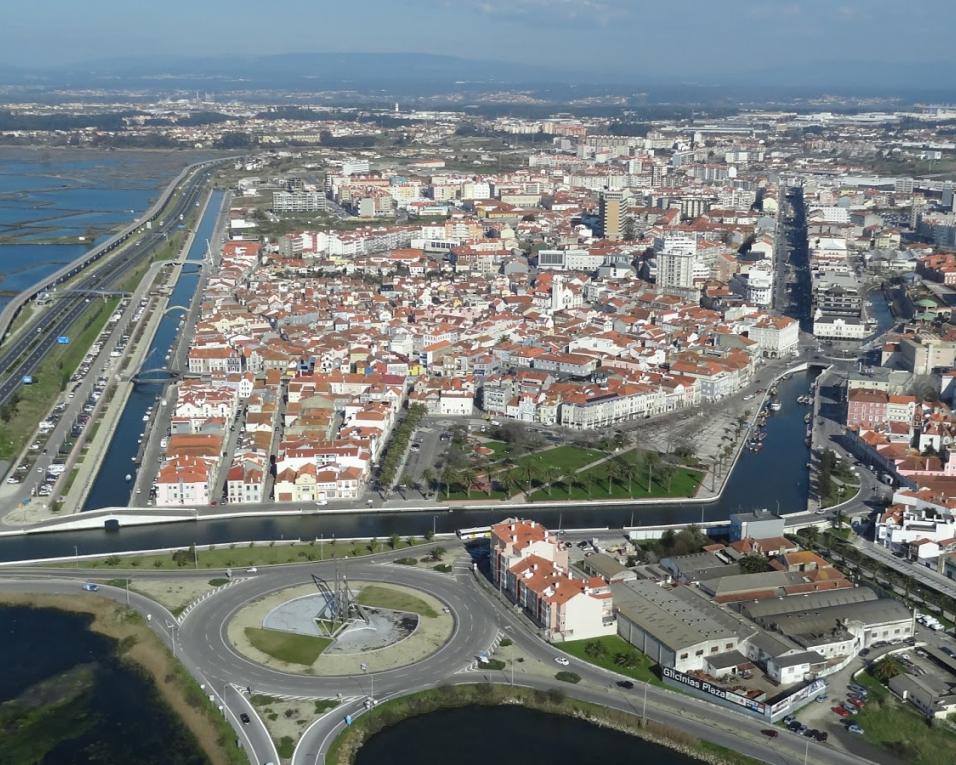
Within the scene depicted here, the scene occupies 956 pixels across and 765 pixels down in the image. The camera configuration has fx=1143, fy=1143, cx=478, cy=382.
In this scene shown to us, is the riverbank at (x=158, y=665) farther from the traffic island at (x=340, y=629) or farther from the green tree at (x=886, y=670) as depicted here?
the green tree at (x=886, y=670)

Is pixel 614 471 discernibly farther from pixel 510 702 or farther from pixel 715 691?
pixel 510 702

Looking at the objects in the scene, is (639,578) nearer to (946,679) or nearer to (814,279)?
(946,679)

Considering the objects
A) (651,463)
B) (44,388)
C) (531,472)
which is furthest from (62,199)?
(651,463)

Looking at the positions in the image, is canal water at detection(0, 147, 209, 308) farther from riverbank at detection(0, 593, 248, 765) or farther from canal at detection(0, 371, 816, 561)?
riverbank at detection(0, 593, 248, 765)

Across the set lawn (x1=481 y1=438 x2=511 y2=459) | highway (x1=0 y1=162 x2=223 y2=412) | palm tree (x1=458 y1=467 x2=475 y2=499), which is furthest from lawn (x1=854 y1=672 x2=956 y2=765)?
highway (x1=0 y1=162 x2=223 y2=412)

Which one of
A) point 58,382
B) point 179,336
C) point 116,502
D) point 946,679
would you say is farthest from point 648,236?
point 946,679
